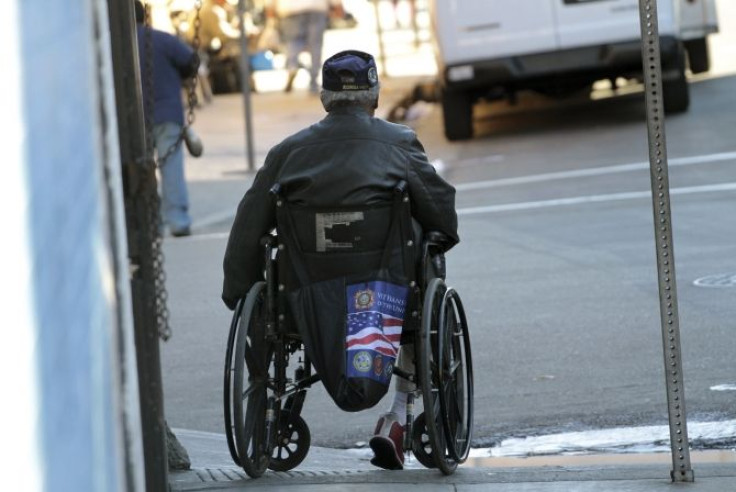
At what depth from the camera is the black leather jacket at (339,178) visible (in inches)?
221

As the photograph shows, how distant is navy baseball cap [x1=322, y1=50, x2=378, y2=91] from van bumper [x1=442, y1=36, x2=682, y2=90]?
11.5 metres

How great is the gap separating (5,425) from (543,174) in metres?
13.4

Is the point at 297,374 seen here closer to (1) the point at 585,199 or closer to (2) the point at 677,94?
(1) the point at 585,199

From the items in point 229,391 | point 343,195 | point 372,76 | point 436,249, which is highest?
point 372,76

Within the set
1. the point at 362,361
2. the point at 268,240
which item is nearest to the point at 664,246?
the point at 362,361

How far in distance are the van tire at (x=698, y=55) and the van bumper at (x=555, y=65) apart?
3.66 metres

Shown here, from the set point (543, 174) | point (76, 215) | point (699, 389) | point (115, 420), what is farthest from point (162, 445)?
point (543, 174)

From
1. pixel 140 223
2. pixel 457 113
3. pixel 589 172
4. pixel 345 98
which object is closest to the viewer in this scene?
pixel 140 223

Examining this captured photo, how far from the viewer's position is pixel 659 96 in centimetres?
Answer: 540

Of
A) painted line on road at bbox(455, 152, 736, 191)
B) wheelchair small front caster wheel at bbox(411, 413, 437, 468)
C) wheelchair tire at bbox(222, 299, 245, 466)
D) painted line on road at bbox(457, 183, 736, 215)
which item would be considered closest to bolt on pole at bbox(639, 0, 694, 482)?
wheelchair small front caster wheel at bbox(411, 413, 437, 468)

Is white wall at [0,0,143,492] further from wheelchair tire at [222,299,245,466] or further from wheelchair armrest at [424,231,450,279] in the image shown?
wheelchair armrest at [424,231,450,279]

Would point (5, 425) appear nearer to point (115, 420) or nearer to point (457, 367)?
point (115, 420)

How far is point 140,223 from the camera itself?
4090 mm

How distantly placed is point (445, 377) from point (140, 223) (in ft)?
6.30
